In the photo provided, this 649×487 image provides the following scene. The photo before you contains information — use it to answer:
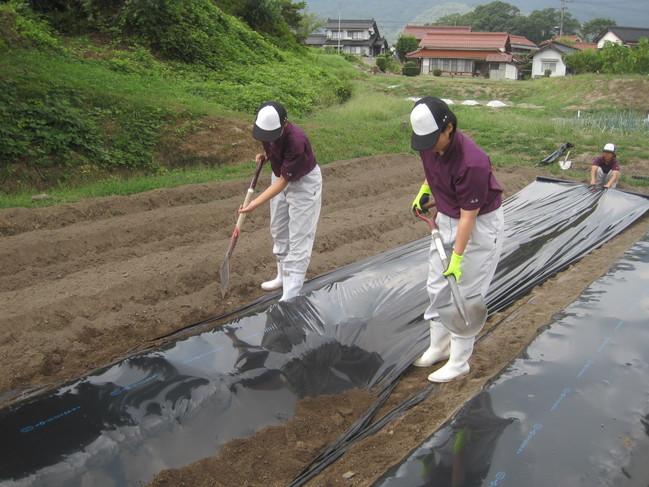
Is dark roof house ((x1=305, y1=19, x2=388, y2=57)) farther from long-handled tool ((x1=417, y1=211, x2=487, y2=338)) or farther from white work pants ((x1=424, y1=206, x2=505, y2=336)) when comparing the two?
long-handled tool ((x1=417, y1=211, x2=487, y2=338))

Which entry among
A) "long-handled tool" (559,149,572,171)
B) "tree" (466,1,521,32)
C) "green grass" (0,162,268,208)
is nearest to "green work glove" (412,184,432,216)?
"green grass" (0,162,268,208)

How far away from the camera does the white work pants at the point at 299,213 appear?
3910mm

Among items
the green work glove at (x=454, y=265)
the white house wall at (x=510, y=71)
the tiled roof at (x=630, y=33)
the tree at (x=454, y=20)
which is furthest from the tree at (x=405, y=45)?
the green work glove at (x=454, y=265)

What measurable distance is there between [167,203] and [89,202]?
0.85 meters

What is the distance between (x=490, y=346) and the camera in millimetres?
3557

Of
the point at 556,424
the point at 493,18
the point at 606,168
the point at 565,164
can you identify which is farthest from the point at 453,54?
the point at 556,424

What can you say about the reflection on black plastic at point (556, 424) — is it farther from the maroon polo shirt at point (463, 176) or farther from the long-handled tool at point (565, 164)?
the long-handled tool at point (565, 164)

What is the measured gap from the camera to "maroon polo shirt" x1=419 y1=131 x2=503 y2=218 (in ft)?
8.86

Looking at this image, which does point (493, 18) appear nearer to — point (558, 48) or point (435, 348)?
point (558, 48)

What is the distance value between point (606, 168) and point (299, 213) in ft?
18.1

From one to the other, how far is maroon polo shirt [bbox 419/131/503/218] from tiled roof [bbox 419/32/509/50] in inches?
1552

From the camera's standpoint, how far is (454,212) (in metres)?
2.90

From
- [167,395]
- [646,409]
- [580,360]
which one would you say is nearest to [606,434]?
[646,409]

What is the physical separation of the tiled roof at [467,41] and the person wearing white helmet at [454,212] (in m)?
39.3
